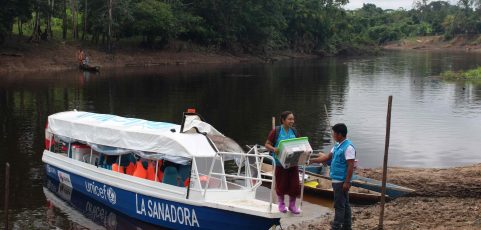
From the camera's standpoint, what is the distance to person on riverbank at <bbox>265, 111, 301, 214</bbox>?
41.2 feet

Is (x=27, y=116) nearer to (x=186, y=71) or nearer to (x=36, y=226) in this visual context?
(x=36, y=226)

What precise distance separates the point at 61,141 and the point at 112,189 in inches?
173

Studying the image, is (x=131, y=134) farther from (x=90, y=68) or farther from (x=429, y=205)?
(x=90, y=68)

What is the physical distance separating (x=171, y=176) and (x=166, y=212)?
953 mm

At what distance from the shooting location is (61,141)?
65.0ft

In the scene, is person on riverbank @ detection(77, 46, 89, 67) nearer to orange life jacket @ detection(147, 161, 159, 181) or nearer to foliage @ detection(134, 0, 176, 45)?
foliage @ detection(134, 0, 176, 45)

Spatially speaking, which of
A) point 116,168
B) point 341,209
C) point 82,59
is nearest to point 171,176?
point 116,168

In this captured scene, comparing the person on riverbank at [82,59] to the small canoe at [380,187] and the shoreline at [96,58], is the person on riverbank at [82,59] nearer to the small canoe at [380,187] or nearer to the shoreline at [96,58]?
the shoreline at [96,58]

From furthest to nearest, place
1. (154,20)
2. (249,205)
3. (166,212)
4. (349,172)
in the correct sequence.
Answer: (154,20)
(166,212)
(249,205)
(349,172)

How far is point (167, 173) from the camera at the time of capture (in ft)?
49.5

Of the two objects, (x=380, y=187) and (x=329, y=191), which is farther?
(x=329, y=191)

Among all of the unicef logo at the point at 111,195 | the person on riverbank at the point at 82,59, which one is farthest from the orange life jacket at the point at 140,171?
the person on riverbank at the point at 82,59

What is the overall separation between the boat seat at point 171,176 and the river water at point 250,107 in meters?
3.27

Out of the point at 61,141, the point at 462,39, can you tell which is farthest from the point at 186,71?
the point at 462,39
